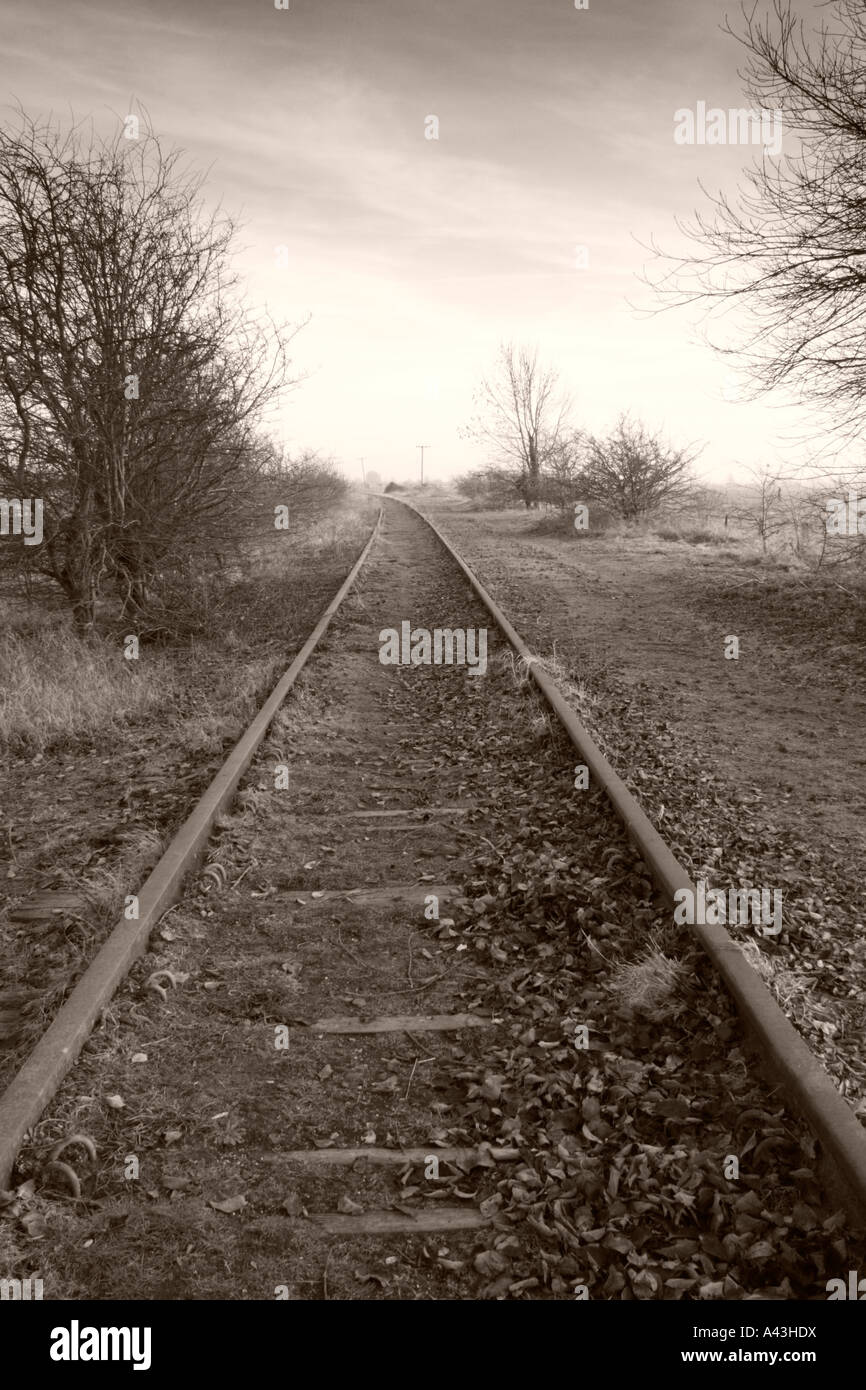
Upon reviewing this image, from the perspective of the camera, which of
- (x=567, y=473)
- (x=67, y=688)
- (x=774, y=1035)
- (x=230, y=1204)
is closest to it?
(x=230, y=1204)

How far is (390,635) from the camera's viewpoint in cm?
1137

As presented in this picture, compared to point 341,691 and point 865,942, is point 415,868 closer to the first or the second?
point 865,942

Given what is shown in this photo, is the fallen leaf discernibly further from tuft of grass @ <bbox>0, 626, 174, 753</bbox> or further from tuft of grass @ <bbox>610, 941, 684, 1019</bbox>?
tuft of grass @ <bbox>0, 626, 174, 753</bbox>

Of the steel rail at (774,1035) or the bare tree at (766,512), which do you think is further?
the bare tree at (766,512)

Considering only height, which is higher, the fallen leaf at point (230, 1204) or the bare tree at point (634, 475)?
the bare tree at point (634, 475)

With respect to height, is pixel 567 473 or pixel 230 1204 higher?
pixel 567 473

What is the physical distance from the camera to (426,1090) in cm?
330

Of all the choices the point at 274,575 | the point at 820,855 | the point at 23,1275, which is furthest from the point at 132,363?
the point at 23,1275

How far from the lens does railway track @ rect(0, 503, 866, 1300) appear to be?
8.49 feet

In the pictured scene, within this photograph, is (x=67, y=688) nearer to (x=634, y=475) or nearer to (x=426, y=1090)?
(x=426, y=1090)

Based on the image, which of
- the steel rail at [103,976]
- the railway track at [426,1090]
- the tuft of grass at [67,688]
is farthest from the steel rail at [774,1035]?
the tuft of grass at [67,688]

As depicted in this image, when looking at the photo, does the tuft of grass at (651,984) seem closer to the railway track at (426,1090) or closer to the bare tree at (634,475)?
the railway track at (426,1090)

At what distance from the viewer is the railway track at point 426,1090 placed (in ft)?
8.49

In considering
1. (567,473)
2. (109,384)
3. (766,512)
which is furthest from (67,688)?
(567,473)
